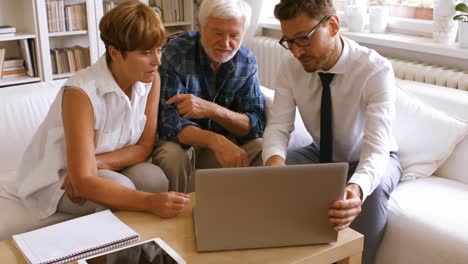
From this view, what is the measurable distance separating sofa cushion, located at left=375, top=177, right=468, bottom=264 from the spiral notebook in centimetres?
88

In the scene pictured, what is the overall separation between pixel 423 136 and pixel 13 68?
252 cm

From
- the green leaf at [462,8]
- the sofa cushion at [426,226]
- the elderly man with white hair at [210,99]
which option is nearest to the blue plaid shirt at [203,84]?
the elderly man with white hair at [210,99]

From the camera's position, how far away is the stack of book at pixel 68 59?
354cm

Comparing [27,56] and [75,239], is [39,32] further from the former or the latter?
[75,239]

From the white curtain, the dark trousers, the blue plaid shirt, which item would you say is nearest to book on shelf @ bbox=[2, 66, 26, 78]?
the white curtain

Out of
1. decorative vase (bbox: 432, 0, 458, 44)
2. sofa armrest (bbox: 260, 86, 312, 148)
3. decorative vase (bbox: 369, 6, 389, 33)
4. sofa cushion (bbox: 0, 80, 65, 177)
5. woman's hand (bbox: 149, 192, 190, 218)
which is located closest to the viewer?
woman's hand (bbox: 149, 192, 190, 218)

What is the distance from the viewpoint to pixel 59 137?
172cm

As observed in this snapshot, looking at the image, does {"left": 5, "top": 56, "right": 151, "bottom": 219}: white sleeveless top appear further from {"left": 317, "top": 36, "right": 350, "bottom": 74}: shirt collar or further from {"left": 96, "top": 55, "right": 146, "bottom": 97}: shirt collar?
{"left": 317, "top": 36, "right": 350, "bottom": 74}: shirt collar

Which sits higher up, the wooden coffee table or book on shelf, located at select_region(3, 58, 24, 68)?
book on shelf, located at select_region(3, 58, 24, 68)

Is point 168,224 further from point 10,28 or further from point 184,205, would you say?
point 10,28

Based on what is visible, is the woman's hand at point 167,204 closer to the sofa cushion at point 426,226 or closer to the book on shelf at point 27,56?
the sofa cushion at point 426,226

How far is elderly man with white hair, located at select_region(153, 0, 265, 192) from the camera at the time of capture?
1979 millimetres

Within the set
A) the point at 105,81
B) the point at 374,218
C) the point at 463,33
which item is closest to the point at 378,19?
the point at 463,33

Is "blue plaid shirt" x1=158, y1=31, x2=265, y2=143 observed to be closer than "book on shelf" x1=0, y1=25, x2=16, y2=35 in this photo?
Yes
